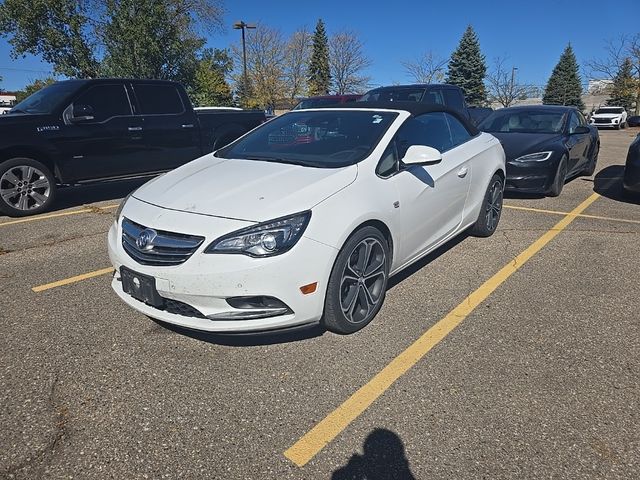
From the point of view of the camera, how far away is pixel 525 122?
7.79 metres

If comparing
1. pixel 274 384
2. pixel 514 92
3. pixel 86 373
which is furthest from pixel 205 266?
pixel 514 92

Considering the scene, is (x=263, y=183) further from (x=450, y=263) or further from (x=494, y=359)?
(x=450, y=263)

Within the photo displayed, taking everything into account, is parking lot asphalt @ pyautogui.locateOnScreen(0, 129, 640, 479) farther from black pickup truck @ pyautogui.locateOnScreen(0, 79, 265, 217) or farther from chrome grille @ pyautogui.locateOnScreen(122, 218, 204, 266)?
Result: black pickup truck @ pyautogui.locateOnScreen(0, 79, 265, 217)

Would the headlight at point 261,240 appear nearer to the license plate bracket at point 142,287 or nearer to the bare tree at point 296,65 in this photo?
the license plate bracket at point 142,287

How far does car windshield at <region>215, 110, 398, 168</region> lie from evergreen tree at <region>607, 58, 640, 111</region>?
44405 millimetres

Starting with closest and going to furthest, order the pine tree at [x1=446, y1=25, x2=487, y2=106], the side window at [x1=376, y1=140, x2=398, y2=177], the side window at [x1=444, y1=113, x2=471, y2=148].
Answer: the side window at [x1=376, y1=140, x2=398, y2=177], the side window at [x1=444, y1=113, x2=471, y2=148], the pine tree at [x1=446, y1=25, x2=487, y2=106]

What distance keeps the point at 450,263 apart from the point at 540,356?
5.33 ft

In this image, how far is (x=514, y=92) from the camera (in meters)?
44.5

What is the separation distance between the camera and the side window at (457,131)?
434 cm

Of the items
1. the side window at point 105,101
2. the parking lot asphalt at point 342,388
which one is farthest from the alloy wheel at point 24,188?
the parking lot asphalt at point 342,388

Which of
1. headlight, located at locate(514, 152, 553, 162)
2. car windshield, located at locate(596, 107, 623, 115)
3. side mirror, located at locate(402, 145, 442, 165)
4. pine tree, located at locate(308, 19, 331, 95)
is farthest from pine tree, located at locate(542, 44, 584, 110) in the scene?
side mirror, located at locate(402, 145, 442, 165)

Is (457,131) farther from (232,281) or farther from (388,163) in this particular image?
(232,281)

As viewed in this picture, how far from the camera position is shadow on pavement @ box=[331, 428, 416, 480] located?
1950 mm

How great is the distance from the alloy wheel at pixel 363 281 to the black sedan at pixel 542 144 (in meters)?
4.45
